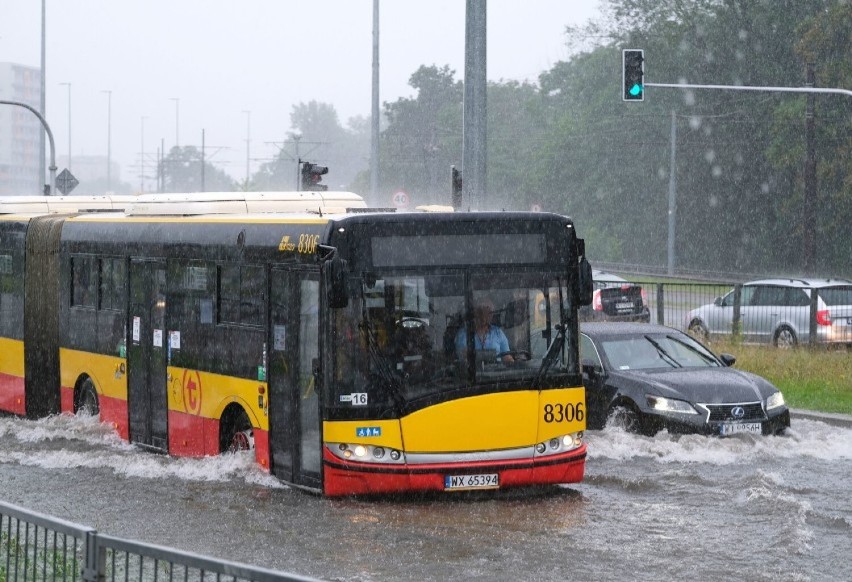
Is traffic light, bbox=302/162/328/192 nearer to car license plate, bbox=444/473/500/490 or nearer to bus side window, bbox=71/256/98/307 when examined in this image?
bus side window, bbox=71/256/98/307

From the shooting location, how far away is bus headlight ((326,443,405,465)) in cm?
1282

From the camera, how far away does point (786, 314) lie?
30.5 meters

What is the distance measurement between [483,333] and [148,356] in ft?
16.9

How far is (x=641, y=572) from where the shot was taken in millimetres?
10406

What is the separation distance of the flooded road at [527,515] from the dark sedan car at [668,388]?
0.23 m

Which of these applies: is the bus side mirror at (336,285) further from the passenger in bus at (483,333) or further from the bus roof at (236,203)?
the bus roof at (236,203)

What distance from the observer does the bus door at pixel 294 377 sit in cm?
1314

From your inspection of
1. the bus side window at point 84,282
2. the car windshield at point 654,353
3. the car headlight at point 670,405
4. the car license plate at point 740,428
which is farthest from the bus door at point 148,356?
the car license plate at point 740,428

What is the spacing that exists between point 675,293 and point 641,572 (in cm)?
2183

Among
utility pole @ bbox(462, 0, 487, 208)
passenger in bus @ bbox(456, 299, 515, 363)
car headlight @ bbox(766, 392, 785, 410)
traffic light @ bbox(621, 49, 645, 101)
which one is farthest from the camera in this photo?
traffic light @ bbox(621, 49, 645, 101)

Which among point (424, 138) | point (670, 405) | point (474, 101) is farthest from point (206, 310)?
point (424, 138)

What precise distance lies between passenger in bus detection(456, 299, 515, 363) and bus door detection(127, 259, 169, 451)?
4507 mm

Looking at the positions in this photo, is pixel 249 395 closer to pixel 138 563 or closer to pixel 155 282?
pixel 155 282

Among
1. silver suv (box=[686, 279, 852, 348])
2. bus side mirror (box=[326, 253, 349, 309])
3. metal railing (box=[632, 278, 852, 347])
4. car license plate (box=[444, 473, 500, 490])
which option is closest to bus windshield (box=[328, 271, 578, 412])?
bus side mirror (box=[326, 253, 349, 309])
